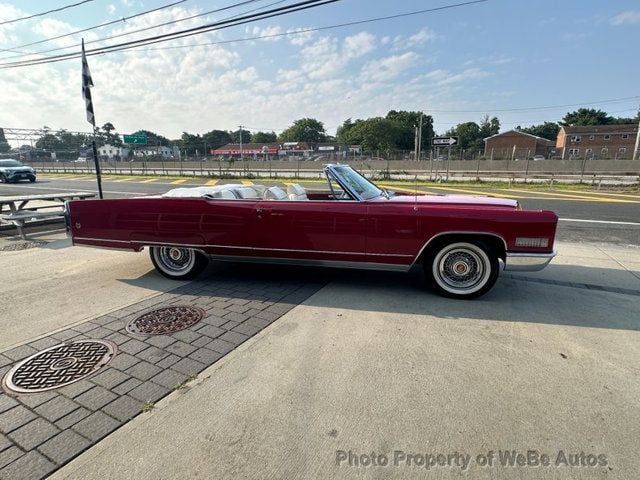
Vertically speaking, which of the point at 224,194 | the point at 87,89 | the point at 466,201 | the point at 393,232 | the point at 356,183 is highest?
the point at 87,89

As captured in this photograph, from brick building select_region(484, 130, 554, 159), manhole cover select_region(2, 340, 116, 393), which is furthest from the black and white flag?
brick building select_region(484, 130, 554, 159)

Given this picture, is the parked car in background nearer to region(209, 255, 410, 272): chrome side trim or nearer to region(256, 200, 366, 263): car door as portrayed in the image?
region(209, 255, 410, 272): chrome side trim

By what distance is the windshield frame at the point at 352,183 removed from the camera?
171 inches

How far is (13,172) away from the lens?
22125 mm

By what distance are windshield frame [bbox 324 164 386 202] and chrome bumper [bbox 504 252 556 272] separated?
1.69 m

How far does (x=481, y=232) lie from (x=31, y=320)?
15.3ft

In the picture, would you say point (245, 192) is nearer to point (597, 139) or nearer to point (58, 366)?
point (58, 366)

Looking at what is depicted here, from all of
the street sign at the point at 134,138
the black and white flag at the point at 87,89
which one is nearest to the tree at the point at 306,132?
the street sign at the point at 134,138

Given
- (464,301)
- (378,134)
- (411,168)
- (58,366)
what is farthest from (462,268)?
(378,134)

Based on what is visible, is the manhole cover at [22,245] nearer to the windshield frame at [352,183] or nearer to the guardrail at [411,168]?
the windshield frame at [352,183]

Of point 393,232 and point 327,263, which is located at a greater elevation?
point 393,232

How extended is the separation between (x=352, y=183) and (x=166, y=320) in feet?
8.58

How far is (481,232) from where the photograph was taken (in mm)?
3840

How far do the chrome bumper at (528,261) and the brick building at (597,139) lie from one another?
79.0 metres
